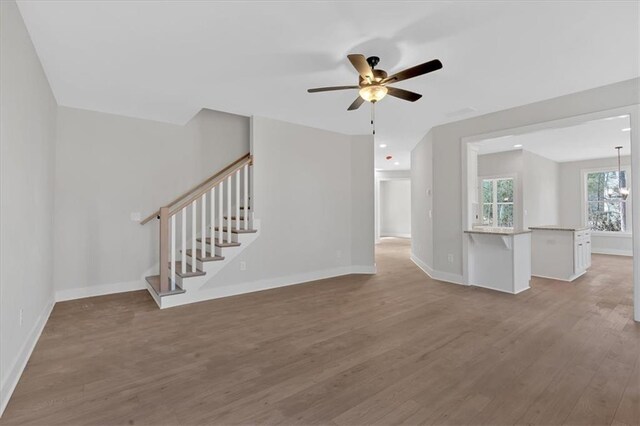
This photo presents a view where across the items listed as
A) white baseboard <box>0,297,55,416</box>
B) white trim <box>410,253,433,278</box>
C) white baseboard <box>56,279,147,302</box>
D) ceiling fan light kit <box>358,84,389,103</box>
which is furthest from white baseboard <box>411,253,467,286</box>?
white baseboard <box>0,297,55,416</box>

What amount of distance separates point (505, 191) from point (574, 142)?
1.86 metres

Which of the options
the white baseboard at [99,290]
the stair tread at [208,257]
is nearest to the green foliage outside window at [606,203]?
the stair tread at [208,257]

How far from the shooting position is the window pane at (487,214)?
816 centimetres

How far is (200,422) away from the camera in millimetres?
1700

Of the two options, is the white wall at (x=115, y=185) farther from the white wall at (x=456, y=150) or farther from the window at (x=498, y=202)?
the window at (x=498, y=202)

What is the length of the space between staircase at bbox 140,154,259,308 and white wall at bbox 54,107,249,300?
0.87 ft

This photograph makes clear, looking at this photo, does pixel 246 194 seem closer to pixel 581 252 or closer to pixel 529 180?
pixel 581 252

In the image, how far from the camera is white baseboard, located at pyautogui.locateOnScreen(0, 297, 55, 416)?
1.85m

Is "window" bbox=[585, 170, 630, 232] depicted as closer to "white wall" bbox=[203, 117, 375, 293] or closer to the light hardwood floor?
the light hardwood floor

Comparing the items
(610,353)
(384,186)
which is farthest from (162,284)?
(384,186)

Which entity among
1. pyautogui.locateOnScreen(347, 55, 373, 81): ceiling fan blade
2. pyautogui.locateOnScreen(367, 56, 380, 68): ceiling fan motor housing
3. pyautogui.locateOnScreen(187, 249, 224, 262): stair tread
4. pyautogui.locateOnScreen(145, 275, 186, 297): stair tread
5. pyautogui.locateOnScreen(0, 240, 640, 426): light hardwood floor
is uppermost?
pyautogui.locateOnScreen(367, 56, 380, 68): ceiling fan motor housing

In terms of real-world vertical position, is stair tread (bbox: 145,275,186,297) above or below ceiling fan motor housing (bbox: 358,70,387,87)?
below

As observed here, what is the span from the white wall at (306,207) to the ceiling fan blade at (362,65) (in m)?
2.43

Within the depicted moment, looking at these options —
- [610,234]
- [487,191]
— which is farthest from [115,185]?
[610,234]
